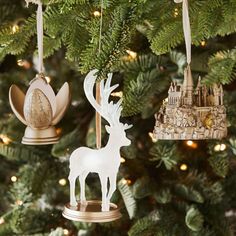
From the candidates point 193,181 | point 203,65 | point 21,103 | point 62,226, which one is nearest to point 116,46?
point 21,103

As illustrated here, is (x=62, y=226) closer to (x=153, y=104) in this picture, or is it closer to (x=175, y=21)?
(x=153, y=104)

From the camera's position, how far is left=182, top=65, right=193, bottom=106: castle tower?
720 mm

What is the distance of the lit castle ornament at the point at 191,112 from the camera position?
0.72 m

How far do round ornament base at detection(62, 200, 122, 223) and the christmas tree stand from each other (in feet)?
0.58

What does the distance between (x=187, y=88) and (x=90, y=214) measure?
25 cm

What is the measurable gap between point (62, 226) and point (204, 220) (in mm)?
354

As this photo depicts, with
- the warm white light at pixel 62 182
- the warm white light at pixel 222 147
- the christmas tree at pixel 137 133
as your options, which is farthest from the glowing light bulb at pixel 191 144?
the warm white light at pixel 62 182

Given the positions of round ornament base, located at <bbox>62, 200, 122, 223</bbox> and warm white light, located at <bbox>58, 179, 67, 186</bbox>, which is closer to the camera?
round ornament base, located at <bbox>62, 200, 122, 223</bbox>

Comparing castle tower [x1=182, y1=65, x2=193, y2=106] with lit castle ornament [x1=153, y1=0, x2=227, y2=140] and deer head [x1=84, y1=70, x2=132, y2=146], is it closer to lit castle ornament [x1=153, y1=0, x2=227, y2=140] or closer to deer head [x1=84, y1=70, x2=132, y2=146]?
lit castle ornament [x1=153, y1=0, x2=227, y2=140]

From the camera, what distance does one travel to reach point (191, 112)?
72cm

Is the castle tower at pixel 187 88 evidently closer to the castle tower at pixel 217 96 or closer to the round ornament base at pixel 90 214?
the castle tower at pixel 217 96

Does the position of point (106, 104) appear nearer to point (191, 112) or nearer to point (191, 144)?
point (191, 112)

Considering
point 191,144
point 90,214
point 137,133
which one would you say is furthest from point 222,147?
point 90,214

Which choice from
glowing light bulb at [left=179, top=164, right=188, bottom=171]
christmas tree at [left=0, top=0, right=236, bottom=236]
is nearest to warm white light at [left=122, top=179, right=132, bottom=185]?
christmas tree at [left=0, top=0, right=236, bottom=236]
